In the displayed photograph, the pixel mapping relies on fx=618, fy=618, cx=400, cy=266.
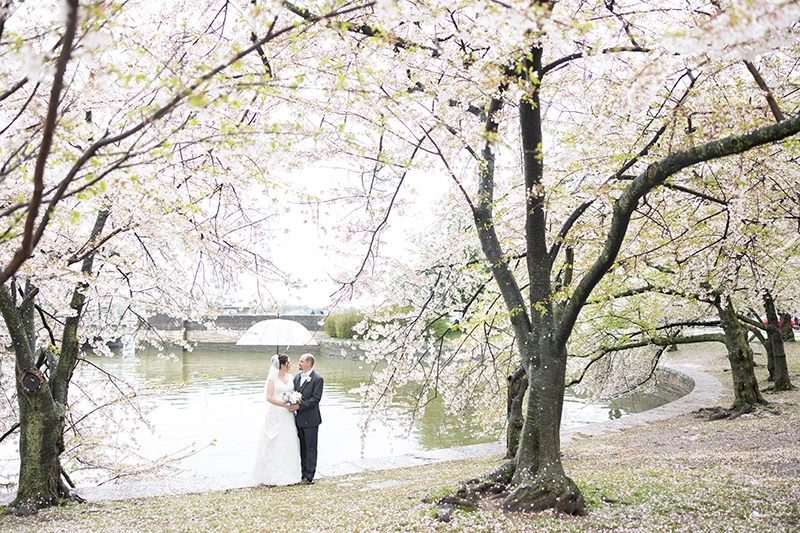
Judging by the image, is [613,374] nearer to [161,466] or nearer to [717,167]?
[717,167]

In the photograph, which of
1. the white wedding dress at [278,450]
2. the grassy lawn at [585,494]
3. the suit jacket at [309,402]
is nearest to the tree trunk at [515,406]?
the grassy lawn at [585,494]

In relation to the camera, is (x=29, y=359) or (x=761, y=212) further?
(x=761, y=212)

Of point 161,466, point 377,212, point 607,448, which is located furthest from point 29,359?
point 607,448

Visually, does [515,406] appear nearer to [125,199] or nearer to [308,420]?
[308,420]

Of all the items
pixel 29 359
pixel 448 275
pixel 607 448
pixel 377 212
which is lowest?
pixel 607 448

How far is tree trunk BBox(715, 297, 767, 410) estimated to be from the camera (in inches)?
446

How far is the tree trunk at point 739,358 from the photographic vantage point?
446 inches

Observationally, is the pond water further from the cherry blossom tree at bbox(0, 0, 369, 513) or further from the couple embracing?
the cherry blossom tree at bbox(0, 0, 369, 513)

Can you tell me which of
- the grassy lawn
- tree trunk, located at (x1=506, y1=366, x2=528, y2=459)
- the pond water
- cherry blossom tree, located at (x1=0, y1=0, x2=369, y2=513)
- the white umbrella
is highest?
cherry blossom tree, located at (x1=0, y1=0, x2=369, y2=513)

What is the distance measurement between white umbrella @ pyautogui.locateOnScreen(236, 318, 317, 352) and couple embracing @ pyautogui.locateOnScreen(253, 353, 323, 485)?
1.18m

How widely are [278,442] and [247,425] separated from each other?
7.59 meters

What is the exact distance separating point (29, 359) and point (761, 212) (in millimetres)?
7897

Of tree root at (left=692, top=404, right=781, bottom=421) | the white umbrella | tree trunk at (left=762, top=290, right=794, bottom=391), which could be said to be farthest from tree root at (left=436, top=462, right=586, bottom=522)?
tree trunk at (left=762, top=290, right=794, bottom=391)

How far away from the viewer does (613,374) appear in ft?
53.7
